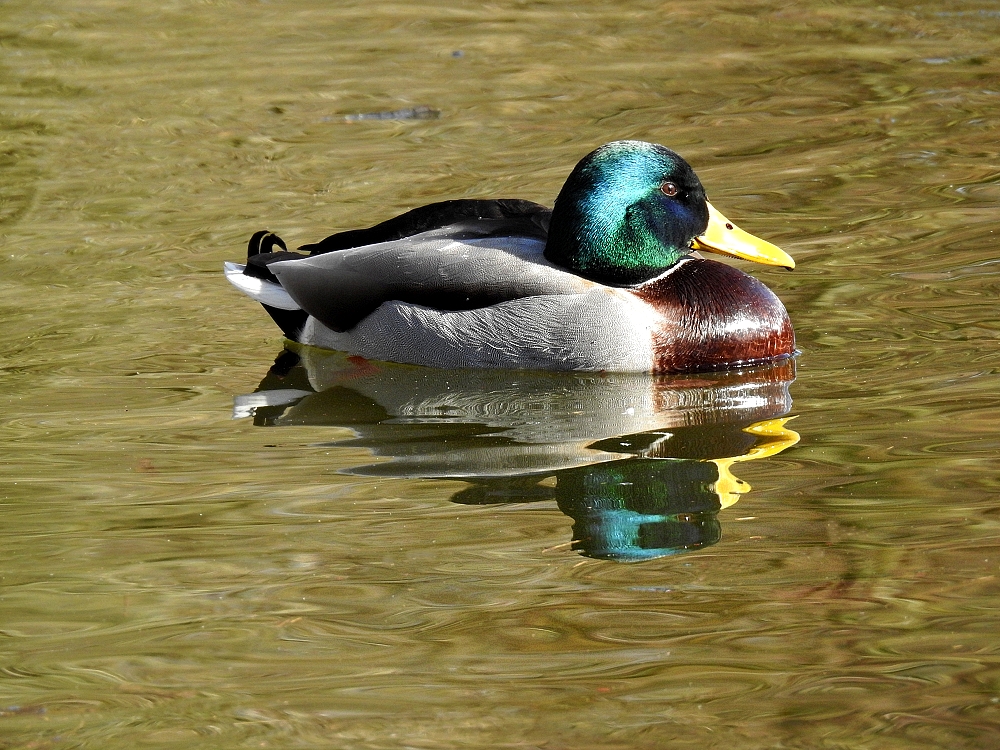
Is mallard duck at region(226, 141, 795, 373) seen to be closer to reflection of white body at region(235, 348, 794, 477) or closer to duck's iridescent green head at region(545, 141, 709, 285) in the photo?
duck's iridescent green head at region(545, 141, 709, 285)

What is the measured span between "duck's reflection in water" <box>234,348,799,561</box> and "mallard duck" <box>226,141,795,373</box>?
0.40 ft

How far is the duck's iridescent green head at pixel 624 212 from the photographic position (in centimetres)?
705

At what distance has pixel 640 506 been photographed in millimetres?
5227

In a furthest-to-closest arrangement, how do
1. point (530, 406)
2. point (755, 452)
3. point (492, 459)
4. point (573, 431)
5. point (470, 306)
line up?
point (470, 306) < point (530, 406) < point (573, 431) < point (492, 459) < point (755, 452)

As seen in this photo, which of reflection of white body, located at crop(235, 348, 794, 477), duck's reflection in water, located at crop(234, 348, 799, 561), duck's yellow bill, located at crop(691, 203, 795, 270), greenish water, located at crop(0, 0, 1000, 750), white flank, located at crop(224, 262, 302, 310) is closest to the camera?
greenish water, located at crop(0, 0, 1000, 750)

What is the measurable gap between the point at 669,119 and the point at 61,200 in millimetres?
4237

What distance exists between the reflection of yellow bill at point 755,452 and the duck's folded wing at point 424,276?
125 cm

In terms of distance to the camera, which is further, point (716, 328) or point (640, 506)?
point (716, 328)

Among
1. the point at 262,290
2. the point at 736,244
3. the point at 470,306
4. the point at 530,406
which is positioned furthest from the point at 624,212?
the point at 262,290

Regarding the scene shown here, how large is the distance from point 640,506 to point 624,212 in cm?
219

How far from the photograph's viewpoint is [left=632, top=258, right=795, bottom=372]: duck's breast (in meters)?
6.97

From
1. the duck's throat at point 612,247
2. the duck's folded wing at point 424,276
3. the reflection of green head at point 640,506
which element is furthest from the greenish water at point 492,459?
the duck's throat at point 612,247

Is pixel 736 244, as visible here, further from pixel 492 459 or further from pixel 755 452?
pixel 492 459

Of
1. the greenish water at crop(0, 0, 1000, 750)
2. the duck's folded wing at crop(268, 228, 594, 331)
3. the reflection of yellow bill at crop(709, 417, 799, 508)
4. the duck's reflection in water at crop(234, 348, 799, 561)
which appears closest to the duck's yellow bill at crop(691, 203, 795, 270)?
the greenish water at crop(0, 0, 1000, 750)
